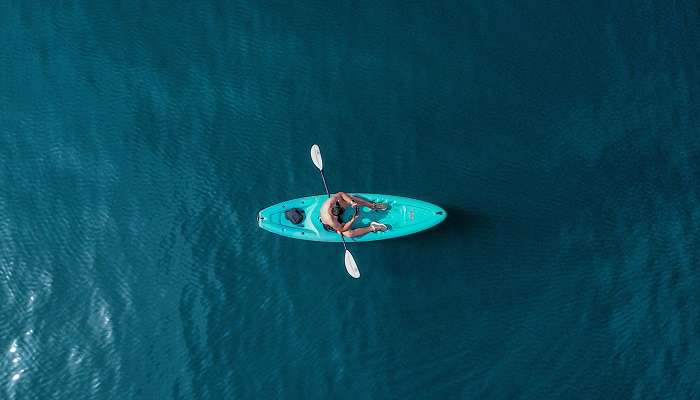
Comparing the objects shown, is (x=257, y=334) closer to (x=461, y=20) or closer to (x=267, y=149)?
(x=267, y=149)

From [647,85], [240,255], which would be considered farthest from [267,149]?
[647,85]

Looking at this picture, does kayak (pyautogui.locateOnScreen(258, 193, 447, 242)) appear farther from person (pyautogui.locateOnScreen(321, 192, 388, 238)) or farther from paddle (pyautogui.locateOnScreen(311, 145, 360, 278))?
paddle (pyautogui.locateOnScreen(311, 145, 360, 278))

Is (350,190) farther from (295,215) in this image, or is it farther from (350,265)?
(350,265)

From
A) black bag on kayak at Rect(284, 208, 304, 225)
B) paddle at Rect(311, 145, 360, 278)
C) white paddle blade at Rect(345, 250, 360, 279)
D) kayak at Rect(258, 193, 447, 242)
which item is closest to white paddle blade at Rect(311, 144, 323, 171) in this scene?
paddle at Rect(311, 145, 360, 278)

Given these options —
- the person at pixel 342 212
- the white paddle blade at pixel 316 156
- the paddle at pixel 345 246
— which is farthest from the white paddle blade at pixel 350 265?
the white paddle blade at pixel 316 156

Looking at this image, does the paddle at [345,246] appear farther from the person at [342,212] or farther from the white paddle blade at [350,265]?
the person at [342,212]

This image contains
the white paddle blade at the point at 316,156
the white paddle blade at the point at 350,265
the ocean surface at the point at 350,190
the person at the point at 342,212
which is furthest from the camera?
the ocean surface at the point at 350,190

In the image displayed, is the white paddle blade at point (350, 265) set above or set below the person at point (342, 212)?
below

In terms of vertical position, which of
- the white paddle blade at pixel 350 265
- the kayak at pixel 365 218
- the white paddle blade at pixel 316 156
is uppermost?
the white paddle blade at pixel 316 156

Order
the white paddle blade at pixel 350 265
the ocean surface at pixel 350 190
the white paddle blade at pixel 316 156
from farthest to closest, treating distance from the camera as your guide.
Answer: the ocean surface at pixel 350 190 < the white paddle blade at pixel 316 156 < the white paddle blade at pixel 350 265

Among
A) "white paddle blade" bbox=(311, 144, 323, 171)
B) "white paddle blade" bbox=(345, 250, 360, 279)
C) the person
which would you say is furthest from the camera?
"white paddle blade" bbox=(311, 144, 323, 171)
